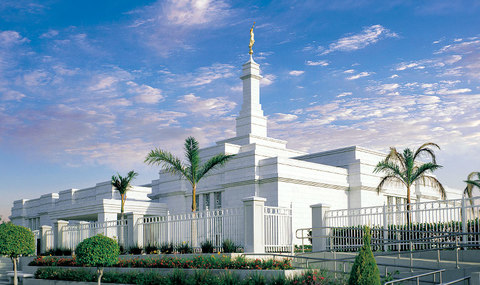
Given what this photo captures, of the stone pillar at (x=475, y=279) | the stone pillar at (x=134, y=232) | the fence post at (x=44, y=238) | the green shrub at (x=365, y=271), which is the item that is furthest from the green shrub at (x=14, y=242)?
the stone pillar at (x=475, y=279)

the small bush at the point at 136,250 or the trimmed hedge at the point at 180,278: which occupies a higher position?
the small bush at the point at 136,250

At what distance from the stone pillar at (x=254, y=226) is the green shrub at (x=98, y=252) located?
15.5 feet

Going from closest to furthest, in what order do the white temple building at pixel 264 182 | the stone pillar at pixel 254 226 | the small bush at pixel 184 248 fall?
1. the stone pillar at pixel 254 226
2. the small bush at pixel 184 248
3. the white temple building at pixel 264 182

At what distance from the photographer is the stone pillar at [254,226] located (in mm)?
17266

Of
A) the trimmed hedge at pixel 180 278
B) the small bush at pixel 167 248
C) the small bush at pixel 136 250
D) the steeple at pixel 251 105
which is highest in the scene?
the steeple at pixel 251 105

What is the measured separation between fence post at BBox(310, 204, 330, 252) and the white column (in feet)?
24.7

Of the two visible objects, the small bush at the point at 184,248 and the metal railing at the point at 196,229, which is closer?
the metal railing at the point at 196,229

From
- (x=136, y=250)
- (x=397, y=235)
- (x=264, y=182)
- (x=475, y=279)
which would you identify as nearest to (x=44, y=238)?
(x=136, y=250)

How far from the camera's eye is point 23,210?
162ft

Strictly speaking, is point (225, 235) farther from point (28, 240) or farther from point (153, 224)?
point (28, 240)

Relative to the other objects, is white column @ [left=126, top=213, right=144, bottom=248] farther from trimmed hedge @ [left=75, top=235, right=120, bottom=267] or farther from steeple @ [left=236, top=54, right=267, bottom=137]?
steeple @ [left=236, top=54, right=267, bottom=137]

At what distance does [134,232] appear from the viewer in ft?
73.2

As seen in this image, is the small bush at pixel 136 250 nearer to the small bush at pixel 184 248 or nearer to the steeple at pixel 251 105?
the small bush at pixel 184 248

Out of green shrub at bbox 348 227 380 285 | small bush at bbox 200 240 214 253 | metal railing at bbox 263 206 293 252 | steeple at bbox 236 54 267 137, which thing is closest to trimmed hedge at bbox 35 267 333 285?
small bush at bbox 200 240 214 253
